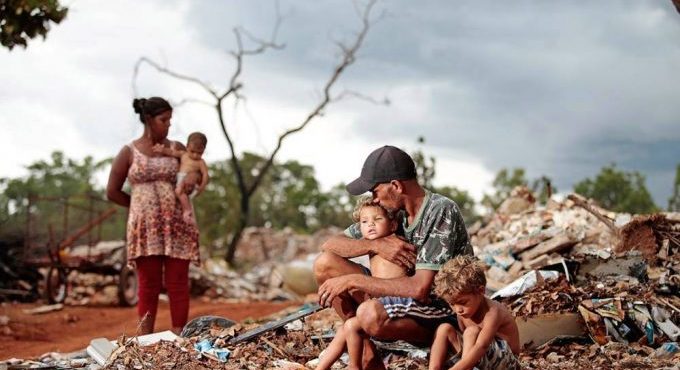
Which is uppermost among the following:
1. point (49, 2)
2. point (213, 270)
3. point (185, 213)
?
point (49, 2)

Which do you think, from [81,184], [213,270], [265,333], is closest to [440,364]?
[265,333]

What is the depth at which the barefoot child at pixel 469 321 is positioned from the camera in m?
4.42

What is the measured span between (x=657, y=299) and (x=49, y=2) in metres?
6.03

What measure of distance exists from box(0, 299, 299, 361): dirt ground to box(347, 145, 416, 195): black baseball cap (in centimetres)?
467

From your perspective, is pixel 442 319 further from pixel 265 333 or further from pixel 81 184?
pixel 81 184

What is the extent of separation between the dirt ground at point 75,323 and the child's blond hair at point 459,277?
197 inches

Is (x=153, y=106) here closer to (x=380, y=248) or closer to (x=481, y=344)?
(x=380, y=248)

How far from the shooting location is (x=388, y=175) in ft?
15.5

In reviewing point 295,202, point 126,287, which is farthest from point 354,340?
point 295,202

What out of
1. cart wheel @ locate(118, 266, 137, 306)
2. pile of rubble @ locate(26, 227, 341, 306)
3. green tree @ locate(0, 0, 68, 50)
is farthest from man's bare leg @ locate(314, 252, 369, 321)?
pile of rubble @ locate(26, 227, 341, 306)

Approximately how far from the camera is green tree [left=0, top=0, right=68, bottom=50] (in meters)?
7.29

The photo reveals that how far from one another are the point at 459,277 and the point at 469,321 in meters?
0.34

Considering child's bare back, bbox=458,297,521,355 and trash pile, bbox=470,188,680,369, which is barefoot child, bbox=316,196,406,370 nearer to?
child's bare back, bbox=458,297,521,355

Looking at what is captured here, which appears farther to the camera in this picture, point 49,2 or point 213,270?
point 213,270
